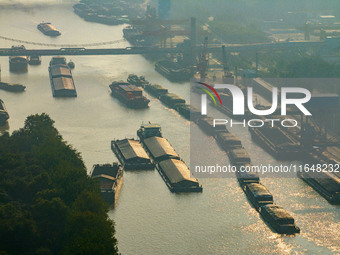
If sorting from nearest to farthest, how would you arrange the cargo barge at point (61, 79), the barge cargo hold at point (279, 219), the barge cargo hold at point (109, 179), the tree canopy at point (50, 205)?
the tree canopy at point (50, 205) < the barge cargo hold at point (279, 219) < the barge cargo hold at point (109, 179) < the cargo barge at point (61, 79)

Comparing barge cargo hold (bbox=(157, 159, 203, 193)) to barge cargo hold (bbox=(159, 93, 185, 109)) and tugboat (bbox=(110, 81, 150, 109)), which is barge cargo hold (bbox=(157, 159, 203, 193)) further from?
tugboat (bbox=(110, 81, 150, 109))

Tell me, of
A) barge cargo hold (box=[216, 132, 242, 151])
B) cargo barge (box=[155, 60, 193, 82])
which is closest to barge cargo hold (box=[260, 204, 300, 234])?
barge cargo hold (box=[216, 132, 242, 151])

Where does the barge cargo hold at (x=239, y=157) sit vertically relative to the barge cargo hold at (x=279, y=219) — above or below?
below

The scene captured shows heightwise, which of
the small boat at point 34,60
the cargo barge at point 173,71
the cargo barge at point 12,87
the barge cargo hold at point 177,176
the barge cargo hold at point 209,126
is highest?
the barge cargo hold at point 177,176

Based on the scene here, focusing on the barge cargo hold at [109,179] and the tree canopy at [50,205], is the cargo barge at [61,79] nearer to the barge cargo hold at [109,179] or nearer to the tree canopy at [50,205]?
the tree canopy at [50,205]

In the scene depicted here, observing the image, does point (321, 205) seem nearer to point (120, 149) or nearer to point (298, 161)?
point (298, 161)

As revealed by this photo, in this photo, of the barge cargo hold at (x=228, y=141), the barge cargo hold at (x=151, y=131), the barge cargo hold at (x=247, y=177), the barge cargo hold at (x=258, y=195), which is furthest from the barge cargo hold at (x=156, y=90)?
the barge cargo hold at (x=258, y=195)
